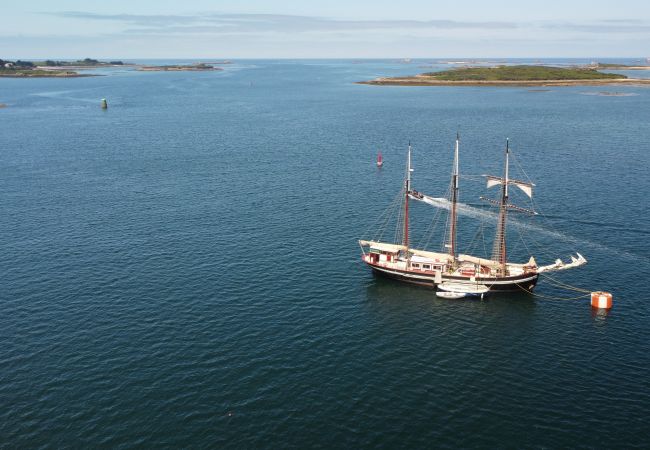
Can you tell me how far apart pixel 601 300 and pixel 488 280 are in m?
16.7

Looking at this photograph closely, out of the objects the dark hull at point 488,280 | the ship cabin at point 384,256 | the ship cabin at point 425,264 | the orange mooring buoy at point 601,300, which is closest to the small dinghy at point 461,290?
the dark hull at point 488,280

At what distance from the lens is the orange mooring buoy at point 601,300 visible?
83.6 meters

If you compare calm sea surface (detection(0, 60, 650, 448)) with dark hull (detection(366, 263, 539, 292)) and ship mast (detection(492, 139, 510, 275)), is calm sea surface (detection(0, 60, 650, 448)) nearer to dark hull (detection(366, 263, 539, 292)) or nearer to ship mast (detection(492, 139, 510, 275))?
dark hull (detection(366, 263, 539, 292))

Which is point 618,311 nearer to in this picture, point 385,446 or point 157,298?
point 385,446

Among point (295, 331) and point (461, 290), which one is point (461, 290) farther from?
point (295, 331)

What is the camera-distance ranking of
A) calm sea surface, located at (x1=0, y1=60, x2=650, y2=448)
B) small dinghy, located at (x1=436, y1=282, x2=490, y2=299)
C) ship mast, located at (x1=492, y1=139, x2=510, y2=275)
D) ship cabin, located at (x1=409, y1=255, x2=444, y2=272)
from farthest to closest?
ship cabin, located at (x1=409, y1=255, x2=444, y2=272)
ship mast, located at (x1=492, y1=139, x2=510, y2=275)
small dinghy, located at (x1=436, y1=282, x2=490, y2=299)
calm sea surface, located at (x1=0, y1=60, x2=650, y2=448)

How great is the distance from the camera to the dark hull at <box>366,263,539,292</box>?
8862cm

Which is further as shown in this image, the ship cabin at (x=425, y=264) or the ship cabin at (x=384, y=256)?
the ship cabin at (x=384, y=256)

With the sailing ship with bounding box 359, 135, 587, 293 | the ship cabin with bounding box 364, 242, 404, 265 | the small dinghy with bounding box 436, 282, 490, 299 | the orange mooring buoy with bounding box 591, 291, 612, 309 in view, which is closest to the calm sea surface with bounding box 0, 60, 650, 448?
the orange mooring buoy with bounding box 591, 291, 612, 309

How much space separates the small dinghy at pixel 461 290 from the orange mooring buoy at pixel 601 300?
1564 cm

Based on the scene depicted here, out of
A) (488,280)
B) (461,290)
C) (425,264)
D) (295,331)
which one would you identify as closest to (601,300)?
(488,280)

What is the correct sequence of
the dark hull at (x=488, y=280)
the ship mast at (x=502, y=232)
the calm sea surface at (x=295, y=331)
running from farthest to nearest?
the ship mast at (x=502, y=232) < the dark hull at (x=488, y=280) < the calm sea surface at (x=295, y=331)

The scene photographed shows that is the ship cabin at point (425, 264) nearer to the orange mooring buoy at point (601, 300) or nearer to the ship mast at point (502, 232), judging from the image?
the ship mast at point (502, 232)

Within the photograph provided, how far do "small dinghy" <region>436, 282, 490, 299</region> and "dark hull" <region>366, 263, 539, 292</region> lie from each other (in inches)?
37.3
